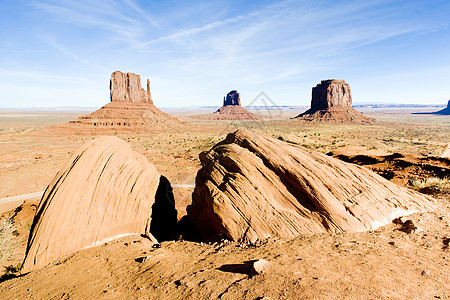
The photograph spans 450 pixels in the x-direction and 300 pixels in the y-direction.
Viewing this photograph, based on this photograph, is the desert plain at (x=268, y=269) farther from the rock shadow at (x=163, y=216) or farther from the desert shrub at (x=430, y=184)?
the desert shrub at (x=430, y=184)

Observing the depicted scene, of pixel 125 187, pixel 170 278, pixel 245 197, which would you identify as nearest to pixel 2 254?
pixel 125 187

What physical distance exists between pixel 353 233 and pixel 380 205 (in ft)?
6.66

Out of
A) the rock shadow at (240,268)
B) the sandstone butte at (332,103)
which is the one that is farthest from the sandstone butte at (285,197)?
A: the sandstone butte at (332,103)

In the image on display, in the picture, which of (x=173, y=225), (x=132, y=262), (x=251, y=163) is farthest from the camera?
(x=173, y=225)

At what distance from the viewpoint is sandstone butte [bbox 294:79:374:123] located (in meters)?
109

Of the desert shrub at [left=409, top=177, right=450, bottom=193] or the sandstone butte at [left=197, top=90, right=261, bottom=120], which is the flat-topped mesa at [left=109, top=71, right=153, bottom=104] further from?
the desert shrub at [left=409, top=177, right=450, bottom=193]

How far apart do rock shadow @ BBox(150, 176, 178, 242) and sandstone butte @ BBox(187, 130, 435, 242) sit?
174 centimetres

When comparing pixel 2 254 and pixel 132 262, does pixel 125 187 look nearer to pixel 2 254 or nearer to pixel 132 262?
pixel 132 262

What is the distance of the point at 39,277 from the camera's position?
6441mm

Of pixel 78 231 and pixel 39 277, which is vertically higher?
pixel 78 231

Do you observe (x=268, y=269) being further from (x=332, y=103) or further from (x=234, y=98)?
(x=234, y=98)

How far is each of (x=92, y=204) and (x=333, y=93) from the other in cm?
12598

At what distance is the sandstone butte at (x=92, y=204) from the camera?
7.43 meters

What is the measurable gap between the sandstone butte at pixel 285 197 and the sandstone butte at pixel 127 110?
6944 centimetres
